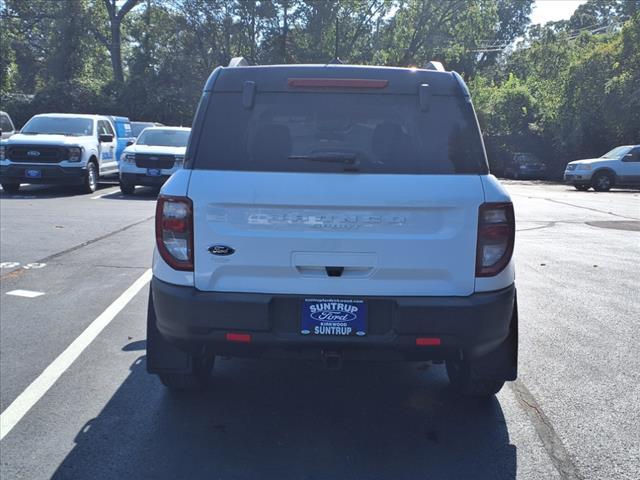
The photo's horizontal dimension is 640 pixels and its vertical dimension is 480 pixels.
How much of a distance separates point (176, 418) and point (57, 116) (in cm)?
1605

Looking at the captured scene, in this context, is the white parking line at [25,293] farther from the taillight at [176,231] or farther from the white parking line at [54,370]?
the taillight at [176,231]

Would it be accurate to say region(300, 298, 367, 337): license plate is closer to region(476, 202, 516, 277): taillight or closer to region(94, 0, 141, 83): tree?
region(476, 202, 516, 277): taillight

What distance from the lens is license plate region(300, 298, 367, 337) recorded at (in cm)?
362

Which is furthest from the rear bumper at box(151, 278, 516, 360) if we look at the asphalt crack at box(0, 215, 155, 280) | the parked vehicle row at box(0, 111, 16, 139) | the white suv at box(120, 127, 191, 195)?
the parked vehicle row at box(0, 111, 16, 139)

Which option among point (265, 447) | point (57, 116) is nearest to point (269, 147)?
point (265, 447)

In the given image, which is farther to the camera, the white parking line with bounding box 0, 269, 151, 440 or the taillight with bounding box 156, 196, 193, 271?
the white parking line with bounding box 0, 269, 151, 440

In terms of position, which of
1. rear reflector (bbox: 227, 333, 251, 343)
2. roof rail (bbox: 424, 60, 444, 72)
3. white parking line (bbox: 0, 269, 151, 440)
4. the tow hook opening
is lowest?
white parking line (bbox: 0, 269, 151, 440)

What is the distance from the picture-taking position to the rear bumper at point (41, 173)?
55.3 feet

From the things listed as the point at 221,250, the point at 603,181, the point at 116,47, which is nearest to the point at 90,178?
the point at 221,250

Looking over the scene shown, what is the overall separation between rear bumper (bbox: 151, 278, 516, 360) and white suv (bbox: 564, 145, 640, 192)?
77.0ft

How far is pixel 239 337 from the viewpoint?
3.67m

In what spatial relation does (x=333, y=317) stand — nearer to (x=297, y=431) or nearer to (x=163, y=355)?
(x=297, y=431)

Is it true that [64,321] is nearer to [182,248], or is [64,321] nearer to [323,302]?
[182,248]

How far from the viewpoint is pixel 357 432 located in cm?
412
